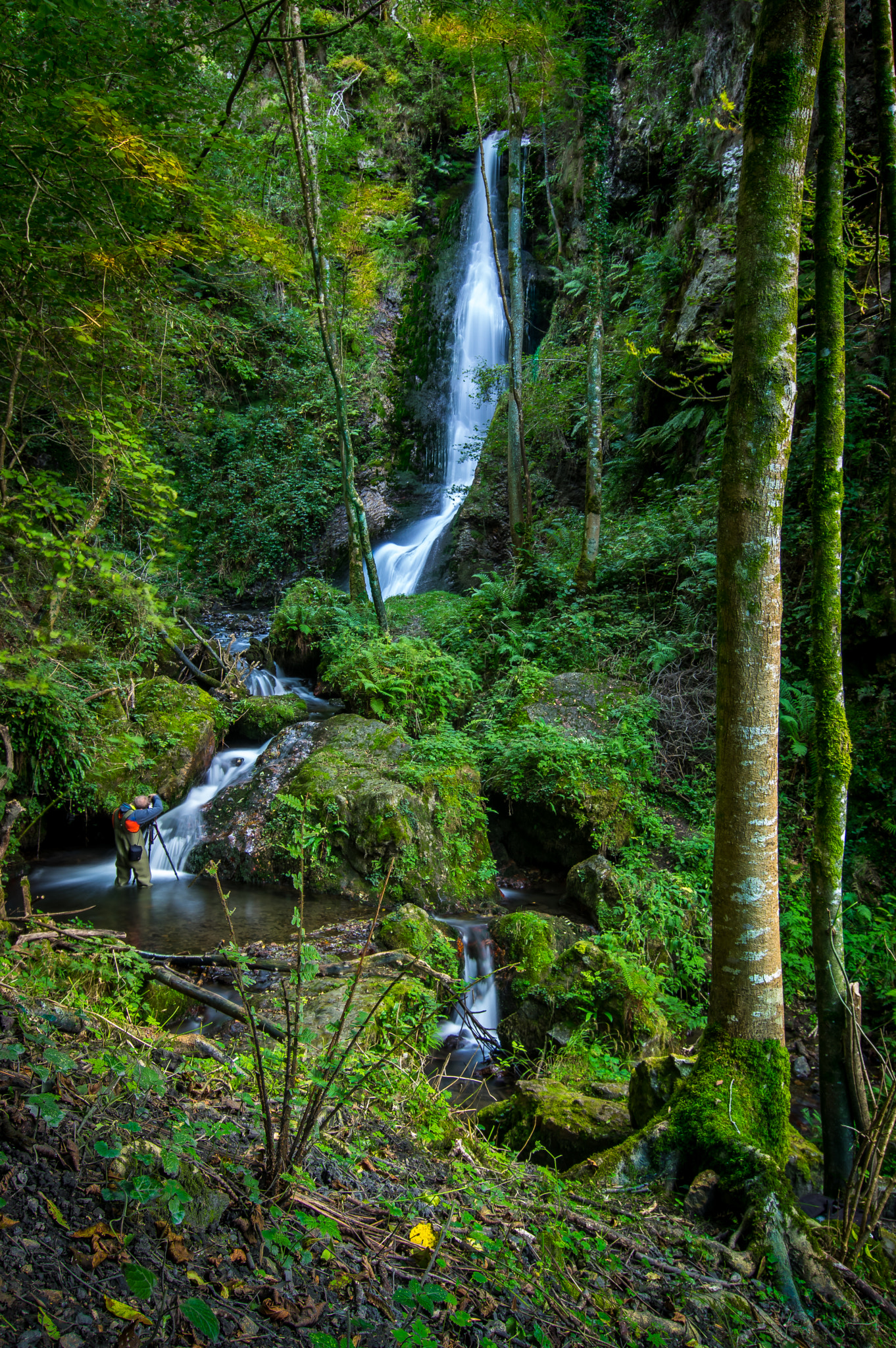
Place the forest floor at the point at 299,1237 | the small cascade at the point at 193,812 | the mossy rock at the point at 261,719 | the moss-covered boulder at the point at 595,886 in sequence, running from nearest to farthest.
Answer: the forest floor at the point at 299,1237, the moss-covered boulder at the point at 595,886, the small cascade at the point at 193,812, the mossy rock at the point at 261,719

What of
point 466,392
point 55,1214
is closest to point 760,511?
point 55,1214

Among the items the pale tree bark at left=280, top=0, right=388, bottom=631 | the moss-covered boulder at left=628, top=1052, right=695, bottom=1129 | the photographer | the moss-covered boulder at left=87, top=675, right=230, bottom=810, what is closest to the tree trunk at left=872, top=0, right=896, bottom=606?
the moss-covered boulder at left=628, top=1052, right=695, bottom=1129

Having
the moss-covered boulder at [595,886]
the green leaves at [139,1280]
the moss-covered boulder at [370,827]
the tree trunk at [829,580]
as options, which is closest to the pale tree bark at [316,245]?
the moss-covered boulder at [370,827]

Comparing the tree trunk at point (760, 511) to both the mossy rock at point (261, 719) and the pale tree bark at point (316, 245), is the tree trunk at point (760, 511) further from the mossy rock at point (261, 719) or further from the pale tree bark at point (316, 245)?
the mossy rock at point (261, 719)

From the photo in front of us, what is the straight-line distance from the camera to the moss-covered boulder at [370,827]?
708 centimetres

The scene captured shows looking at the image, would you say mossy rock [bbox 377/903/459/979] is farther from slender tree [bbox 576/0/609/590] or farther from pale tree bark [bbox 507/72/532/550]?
pale tree bark [bbox 507/72/532/550]

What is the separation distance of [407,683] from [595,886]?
169 inches

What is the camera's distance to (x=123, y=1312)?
52.6 inches

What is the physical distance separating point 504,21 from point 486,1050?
13477 mm

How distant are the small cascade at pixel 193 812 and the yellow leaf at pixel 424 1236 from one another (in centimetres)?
659

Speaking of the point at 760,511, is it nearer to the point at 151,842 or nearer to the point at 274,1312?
the point at 274,1312

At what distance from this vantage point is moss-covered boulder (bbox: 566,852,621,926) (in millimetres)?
6410

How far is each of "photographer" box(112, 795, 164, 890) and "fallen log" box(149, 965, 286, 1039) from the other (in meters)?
3.92

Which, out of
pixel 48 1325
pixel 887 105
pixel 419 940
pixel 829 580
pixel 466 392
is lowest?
pixel 419 940
